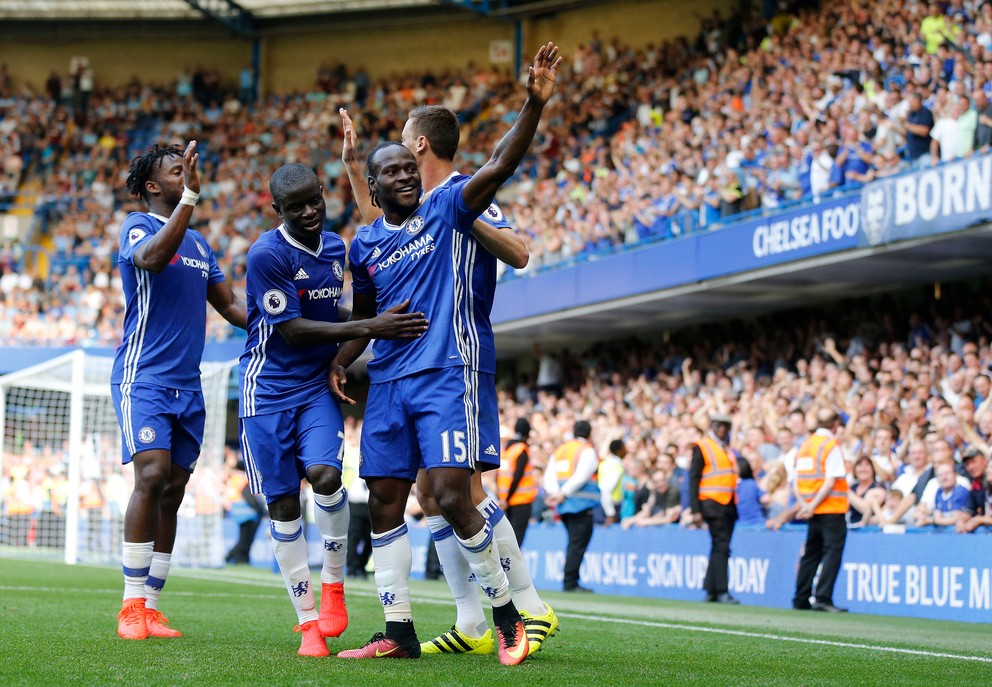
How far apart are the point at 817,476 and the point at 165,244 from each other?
7.94 meters

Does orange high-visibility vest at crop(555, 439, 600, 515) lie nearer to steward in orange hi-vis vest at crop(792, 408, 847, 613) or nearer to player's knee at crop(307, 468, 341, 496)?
steward in orange hi-vis vest at crop(792, 408, 847, 613)

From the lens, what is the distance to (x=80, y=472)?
18453 millimetres

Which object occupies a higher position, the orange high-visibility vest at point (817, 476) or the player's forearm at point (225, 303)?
the player's forearm at point (225, 303)

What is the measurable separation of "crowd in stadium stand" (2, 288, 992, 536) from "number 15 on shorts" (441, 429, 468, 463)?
778cm

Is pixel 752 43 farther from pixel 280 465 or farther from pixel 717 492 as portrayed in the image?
pixel 280 465

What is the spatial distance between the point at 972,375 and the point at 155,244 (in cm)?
1077

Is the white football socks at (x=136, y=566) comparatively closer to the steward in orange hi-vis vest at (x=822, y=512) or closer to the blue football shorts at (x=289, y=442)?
the blue football shorts at (x=289, y=442)

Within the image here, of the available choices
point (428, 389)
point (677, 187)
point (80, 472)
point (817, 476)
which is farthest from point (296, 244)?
point (677, 187)

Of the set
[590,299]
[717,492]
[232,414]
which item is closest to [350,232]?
[232,414]

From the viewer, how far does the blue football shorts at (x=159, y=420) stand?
261 inches

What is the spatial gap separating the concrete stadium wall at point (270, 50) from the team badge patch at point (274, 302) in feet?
91.8

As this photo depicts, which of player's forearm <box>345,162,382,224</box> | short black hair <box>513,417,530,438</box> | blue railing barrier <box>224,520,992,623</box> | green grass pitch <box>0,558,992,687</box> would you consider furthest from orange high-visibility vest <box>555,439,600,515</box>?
player's forearm <box>345,162,382,224</box>

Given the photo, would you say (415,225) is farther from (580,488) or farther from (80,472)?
(80,472)

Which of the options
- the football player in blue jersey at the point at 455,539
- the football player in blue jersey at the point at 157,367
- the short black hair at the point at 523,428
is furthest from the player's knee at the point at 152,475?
the short black hair at the point at 523,428
